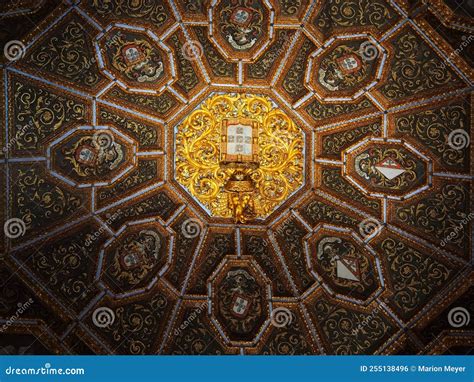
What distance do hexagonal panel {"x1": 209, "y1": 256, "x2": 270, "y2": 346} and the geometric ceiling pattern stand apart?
0.11 ft

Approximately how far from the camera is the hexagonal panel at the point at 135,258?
15.7m

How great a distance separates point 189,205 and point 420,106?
5347 mm

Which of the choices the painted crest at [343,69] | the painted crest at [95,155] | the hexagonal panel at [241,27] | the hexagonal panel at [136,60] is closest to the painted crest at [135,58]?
the hexagonal panel at [136,60]

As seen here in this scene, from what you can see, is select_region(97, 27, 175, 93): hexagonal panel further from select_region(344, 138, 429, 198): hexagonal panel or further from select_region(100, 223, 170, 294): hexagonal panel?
select_region(344, 138, 429, 198): hexagonal panel

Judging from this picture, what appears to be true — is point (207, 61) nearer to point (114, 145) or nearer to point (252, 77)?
point (252, 77)

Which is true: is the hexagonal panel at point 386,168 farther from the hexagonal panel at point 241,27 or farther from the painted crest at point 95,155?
the painted crest at point 95,155

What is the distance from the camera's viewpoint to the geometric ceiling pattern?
14.2 m

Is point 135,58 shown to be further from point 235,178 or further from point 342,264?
point 342,264

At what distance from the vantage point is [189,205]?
16109mm

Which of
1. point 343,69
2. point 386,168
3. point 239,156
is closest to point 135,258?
point 239,156

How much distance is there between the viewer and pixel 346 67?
14766mm

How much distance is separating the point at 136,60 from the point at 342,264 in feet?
20.2

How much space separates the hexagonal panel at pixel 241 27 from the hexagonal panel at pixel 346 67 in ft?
3.78

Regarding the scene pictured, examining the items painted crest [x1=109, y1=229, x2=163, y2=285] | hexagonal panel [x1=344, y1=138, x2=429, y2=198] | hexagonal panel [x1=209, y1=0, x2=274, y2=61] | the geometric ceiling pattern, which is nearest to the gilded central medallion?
the geometric ceiling pattern
